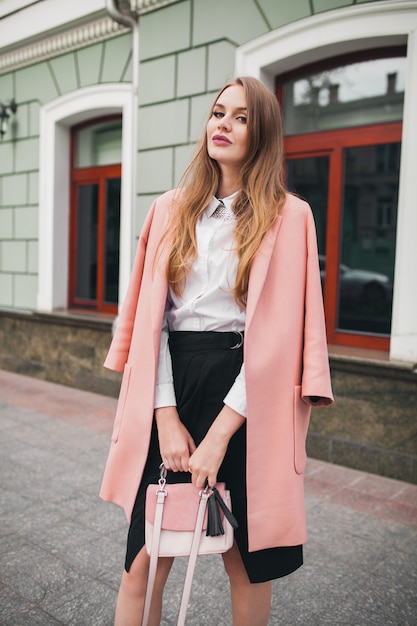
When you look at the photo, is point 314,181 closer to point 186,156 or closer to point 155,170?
point 186,156

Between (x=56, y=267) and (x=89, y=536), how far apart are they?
469 cm

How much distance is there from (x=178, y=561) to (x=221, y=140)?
84.0 inches

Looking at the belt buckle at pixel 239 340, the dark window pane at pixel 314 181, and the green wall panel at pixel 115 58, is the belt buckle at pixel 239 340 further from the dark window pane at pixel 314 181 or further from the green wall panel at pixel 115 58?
the green wall panel at pixel 115 58

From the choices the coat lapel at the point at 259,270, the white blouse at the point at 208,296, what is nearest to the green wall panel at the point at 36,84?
the white blouse at the point at 208,296

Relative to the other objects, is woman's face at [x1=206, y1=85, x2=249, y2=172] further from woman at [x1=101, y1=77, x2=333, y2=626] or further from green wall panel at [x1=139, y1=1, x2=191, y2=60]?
green wall panel at [x1=139, y1=1, x2=191, y2=60]

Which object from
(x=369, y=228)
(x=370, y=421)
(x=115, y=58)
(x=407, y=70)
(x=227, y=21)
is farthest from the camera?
(x=369, y=228)

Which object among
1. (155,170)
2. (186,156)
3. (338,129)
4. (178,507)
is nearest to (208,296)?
(178,507)

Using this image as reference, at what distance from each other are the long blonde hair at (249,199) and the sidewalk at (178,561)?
1.58 metres

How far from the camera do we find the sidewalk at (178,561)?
2457mm

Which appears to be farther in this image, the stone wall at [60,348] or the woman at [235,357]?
the stone wall at [60,348]

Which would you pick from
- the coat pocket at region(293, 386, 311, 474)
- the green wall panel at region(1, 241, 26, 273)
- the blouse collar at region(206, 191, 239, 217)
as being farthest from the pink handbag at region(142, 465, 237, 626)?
the green wall panel at region(1, 241, 26, 273)

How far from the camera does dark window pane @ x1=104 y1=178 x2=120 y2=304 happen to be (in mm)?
7023

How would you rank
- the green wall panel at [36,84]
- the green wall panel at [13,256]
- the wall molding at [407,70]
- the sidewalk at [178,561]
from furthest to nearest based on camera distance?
the green wall panel at [13,256] < the green wall panel at [36,84] < the wall molding at [407,70] < the sidewalk at [178,561]

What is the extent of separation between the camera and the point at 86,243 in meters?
7.41
